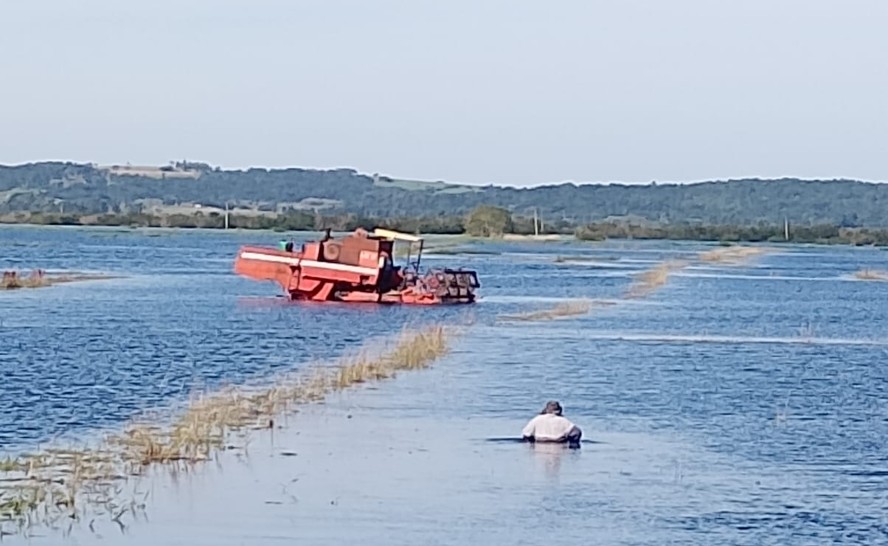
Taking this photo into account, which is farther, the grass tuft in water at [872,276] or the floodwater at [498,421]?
the grass tuft in water at [872,276]

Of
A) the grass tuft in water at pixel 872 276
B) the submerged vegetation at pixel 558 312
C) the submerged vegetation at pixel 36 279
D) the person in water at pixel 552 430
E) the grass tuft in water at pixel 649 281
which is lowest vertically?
the grass tuft in water at pixel 872 276

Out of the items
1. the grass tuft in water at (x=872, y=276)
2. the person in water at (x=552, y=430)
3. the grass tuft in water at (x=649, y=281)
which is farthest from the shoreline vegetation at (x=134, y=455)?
the grass tuft in water at (x=872, y=276)

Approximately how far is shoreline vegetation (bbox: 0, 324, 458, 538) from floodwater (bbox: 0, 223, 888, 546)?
1.36 ft

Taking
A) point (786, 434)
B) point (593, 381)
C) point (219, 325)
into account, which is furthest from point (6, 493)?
point (219, 325)

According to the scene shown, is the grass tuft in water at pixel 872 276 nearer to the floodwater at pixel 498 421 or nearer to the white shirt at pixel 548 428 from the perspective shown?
the floodwater at pixel 498 421

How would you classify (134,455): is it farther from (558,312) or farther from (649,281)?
(649,281)

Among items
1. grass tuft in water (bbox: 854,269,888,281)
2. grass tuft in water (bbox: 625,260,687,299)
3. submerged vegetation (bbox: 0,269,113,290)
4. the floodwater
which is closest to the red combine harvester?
the floodwater

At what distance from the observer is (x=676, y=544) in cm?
1783

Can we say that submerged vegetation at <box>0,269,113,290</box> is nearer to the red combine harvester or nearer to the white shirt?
the red combine harvester

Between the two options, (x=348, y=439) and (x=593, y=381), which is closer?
(x=348, y=439)

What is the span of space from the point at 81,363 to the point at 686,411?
1339cm

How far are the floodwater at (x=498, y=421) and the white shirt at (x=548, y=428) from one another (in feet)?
1.39

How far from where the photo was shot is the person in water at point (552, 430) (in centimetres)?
2452

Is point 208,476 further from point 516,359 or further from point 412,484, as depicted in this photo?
point 516,359
